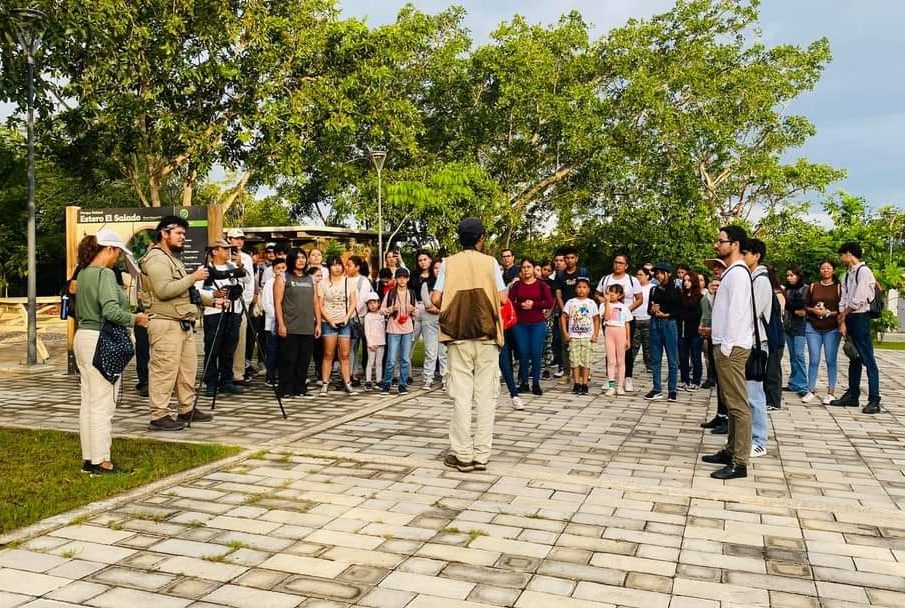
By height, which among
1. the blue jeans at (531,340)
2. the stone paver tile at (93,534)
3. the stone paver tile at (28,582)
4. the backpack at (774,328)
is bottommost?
the stone paver tile at (28,582)

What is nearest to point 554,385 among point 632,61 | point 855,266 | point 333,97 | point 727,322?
point 855,266

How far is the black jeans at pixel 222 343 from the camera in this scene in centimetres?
970

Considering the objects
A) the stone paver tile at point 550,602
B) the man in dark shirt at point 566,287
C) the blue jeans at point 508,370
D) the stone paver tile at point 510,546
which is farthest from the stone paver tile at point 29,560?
the man in dark shirt at point 566,287

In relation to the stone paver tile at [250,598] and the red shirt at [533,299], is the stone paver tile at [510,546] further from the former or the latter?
the red shirt at [533,299]

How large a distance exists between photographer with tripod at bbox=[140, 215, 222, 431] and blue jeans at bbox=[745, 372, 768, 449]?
4.89 metres

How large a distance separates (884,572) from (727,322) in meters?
2.41

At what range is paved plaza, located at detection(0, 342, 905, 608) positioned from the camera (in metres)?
3.76

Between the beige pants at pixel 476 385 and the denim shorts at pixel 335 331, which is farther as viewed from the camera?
the denim shorts at pixel 335 331

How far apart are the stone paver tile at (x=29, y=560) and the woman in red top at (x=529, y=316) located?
272 inches

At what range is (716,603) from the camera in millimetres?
3646

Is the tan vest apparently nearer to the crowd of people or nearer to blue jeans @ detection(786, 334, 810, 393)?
the crowd of people

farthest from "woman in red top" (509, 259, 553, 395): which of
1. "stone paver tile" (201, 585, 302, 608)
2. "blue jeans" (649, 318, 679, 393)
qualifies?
"stone paver tile" (201, 585, 302, 608)

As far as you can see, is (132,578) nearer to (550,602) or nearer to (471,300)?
(550,602)

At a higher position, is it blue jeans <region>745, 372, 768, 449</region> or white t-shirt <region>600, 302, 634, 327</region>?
white t-shirt <region>600, 302, 634, 327</region>
